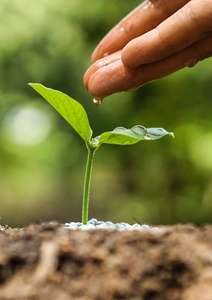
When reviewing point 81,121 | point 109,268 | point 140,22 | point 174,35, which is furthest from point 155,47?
point 109,268

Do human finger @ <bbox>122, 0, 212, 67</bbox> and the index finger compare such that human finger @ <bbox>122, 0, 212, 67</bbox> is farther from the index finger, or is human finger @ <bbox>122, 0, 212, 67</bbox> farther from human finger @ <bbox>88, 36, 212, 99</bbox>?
the index finger

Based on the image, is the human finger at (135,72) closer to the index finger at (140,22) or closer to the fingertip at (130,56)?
the fingertip at (130,56)

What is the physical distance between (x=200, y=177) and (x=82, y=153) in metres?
2.39

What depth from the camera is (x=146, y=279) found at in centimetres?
65

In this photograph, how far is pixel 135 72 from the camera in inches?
56.6

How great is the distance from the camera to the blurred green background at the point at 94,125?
657cm

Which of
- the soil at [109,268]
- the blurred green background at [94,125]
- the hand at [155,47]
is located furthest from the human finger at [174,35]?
the blurred green background at [94,125]

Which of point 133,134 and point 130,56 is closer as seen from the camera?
point 133,134

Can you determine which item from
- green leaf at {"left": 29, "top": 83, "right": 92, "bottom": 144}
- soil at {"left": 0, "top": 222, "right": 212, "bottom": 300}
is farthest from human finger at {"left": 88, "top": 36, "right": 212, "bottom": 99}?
soil at {"left": 0, "top": 222, "right": 212, "bottom": 300}

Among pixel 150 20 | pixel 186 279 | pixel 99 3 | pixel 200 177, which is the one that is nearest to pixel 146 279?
pixel 186 279

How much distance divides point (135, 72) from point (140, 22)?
33 centimetres

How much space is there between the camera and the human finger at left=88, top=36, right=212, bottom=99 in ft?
4.66

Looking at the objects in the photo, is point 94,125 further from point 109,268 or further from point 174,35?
point 109,268

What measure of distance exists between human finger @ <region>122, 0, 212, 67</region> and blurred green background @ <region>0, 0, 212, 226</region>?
520 centimetres
